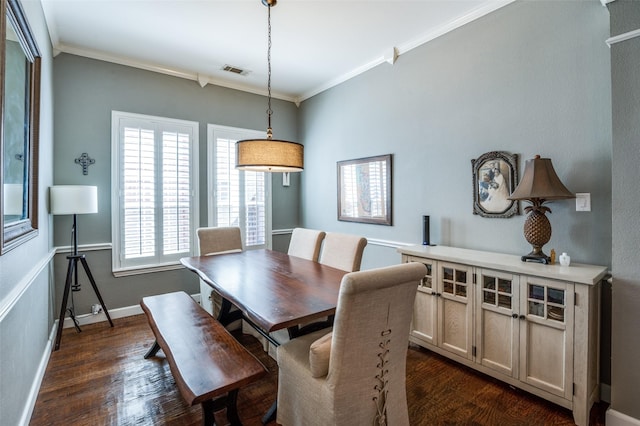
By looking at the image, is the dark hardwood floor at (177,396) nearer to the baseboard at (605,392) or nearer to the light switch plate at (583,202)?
the baseboard at (605,392)

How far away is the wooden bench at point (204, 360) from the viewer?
56.9 inches

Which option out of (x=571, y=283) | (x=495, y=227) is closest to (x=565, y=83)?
(x=495, y=227)

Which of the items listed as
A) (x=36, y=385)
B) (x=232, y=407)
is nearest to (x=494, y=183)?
(x=232, y=407)

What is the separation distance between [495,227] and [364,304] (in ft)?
6.04

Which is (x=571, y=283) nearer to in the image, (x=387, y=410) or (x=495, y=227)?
(x=495, y=227)

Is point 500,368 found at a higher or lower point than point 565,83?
lower

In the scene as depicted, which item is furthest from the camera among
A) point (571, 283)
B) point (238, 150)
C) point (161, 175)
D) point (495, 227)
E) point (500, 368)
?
point (161, 175)

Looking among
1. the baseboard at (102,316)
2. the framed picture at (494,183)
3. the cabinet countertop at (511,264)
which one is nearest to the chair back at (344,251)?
the cabinet countertop at (511,264)

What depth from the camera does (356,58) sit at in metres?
3.64

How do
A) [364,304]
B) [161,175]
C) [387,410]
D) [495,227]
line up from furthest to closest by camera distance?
[161,175] < [495,227] < [387,410] < [364,304]

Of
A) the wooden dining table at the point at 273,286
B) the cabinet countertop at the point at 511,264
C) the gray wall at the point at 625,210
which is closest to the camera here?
the wooden dining table at the point at 273,286

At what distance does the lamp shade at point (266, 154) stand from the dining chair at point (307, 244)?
3.18ft

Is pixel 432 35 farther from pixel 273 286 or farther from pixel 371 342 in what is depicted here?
pixel 371 342

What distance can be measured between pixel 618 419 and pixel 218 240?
11.2 ft
